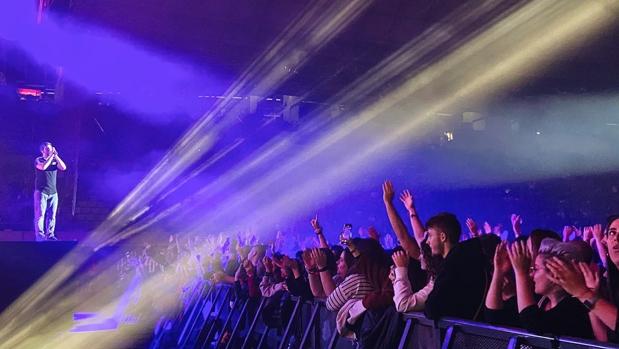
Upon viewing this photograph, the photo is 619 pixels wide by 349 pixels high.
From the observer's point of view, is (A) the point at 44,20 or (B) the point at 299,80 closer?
(A) the point at 44,20

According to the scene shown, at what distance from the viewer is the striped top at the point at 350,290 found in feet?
12.3

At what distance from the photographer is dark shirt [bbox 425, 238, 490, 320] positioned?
2918mm

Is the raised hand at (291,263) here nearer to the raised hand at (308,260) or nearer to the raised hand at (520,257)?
the raised hand at (308,260)

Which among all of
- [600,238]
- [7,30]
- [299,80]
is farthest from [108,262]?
[600,238]

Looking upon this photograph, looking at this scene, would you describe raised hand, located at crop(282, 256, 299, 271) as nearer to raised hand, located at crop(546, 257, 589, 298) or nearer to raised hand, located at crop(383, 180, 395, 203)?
raised hand, located at crop(383, 180, 395, 203)

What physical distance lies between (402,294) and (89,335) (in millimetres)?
5706

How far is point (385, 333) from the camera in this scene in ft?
11.3

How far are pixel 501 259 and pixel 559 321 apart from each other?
1.19 ft

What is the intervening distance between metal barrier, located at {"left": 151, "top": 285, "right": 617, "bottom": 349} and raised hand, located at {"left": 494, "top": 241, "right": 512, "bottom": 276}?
0.90 feet

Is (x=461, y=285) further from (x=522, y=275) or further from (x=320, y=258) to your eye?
(x=320, y=258)

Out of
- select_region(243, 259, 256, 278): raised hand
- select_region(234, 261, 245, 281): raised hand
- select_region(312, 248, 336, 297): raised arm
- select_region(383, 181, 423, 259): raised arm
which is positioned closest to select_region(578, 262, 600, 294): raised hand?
select_region(383, 181, 423, 259): raised arm

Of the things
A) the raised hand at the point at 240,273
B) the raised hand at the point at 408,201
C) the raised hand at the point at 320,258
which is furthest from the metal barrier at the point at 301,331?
the raised hand at the point at 408,201

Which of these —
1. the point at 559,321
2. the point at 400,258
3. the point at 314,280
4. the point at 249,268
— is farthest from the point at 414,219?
the point at 249,268

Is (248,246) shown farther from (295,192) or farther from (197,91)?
(295,192)
